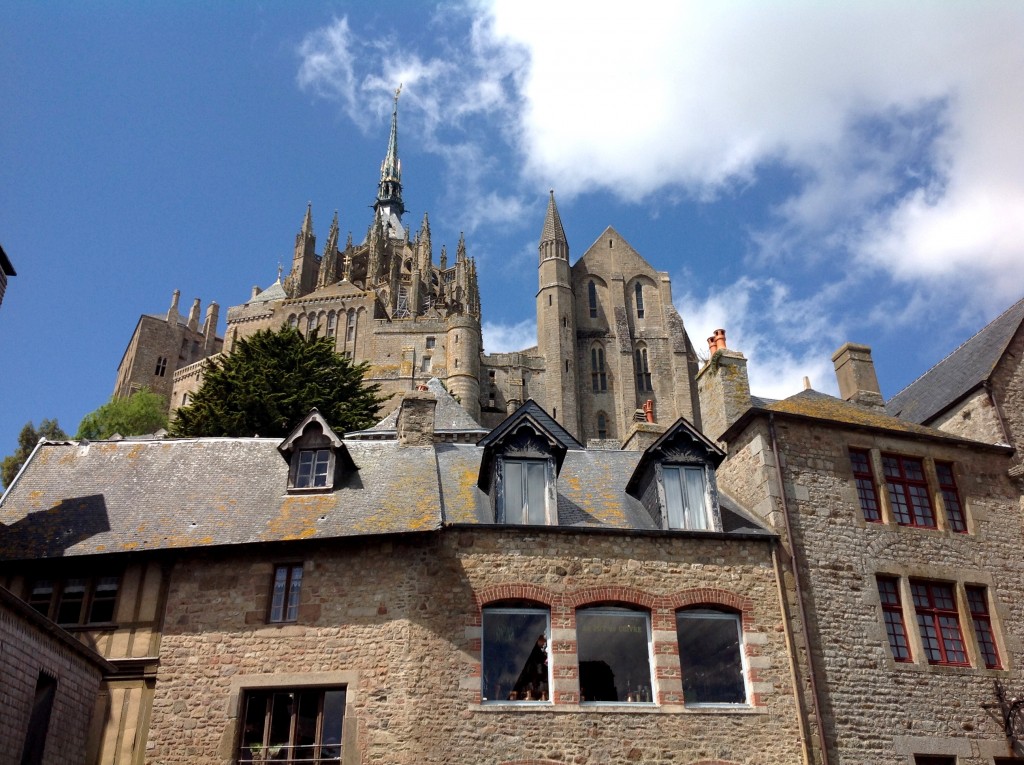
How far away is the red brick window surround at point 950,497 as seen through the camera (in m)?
16.0

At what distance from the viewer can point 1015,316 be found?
61.9 feet

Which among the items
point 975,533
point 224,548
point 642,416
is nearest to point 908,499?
point 975,533

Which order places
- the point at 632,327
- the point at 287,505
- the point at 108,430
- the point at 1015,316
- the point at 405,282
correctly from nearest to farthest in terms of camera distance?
the point at 287,505, the point at 1015,316, the point at 108,430, the point at 632,327, the point at 405,282

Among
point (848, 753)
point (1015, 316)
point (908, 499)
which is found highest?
point (1015, 316)

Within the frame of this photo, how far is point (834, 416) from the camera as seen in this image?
16.2 m

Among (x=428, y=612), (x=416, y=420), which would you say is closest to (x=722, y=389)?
(x=416, y=420)

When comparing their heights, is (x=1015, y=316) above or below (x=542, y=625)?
above

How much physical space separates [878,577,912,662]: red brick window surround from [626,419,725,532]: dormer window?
282cm

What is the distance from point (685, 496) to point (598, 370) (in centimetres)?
5329

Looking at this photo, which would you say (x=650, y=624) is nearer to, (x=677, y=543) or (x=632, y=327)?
(x=677, y=543)

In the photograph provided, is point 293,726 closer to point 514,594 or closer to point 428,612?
point 428,612

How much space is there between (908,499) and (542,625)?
6719 millimetres

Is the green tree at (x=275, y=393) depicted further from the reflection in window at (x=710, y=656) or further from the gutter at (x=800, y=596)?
the reflection in window at (x=710, y=656)

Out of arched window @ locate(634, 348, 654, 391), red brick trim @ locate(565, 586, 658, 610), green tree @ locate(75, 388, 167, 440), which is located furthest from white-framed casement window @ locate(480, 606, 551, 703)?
arched window @ locate(634, 348, 654, 391)
